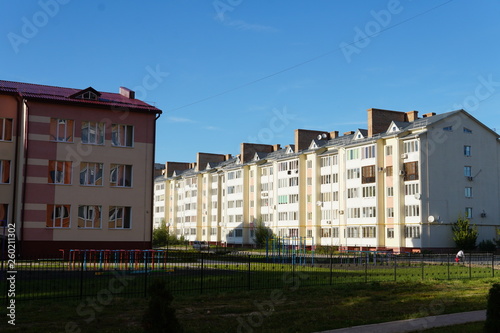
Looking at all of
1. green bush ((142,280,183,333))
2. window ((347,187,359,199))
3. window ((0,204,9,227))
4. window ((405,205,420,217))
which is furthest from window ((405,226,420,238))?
green bush ((142,280,183,333))

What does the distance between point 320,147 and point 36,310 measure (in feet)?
187

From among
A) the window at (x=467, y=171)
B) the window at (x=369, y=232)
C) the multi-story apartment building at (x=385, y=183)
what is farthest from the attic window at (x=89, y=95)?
the window at (x=467, y=171)

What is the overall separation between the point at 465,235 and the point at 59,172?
36798mm

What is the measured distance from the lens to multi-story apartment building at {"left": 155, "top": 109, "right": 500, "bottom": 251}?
54094 millimetres

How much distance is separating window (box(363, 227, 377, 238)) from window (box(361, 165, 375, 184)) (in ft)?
16.4

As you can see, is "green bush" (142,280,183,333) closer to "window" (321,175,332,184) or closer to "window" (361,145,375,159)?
"window" (361,145,375,159)

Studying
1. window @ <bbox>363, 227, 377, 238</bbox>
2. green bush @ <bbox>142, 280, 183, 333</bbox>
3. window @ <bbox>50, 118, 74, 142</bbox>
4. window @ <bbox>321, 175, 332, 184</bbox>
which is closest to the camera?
green bush @ <bbox>142, 280, 183, 333</bbox>

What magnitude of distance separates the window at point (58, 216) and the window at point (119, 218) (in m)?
2.62

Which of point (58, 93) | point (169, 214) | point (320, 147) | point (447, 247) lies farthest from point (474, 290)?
point (169, 214)

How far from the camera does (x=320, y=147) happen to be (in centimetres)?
6781

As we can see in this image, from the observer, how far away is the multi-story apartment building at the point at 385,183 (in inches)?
2130

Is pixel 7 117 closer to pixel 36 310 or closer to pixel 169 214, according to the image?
pixel 36 310

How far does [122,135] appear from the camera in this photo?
3616 cm

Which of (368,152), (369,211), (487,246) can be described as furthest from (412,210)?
(368,152)
